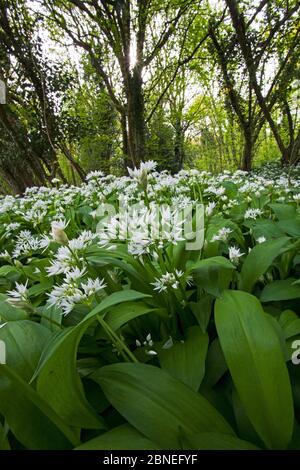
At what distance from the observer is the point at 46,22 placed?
765cm

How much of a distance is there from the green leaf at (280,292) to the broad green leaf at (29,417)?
2.51 feet

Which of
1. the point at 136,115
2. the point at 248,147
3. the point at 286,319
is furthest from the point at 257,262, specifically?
the point at 248,147

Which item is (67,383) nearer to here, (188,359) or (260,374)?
(188,359)

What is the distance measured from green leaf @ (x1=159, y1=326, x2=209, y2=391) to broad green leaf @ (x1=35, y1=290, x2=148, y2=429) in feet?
0.77

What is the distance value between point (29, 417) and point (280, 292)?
2.88ft

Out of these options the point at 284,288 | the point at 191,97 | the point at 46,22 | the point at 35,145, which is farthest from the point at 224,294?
the point at 191,97

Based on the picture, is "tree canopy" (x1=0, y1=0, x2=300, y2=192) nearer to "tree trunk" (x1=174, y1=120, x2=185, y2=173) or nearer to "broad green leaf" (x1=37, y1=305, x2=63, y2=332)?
"tree trunk" (x1=174, y1=120, x2=185, y2=173)

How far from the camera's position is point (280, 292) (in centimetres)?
111

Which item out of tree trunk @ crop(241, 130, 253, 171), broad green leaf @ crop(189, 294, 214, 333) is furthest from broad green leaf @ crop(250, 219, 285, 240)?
tree trunk @ crop(241, 130, 253, 171)

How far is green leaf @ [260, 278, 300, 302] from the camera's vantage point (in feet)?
3.54

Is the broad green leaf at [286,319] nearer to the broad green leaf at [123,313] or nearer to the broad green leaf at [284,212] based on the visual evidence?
the broad green leaf at [123,313]

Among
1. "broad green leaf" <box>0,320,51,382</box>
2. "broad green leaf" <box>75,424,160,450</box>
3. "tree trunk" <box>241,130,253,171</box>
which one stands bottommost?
"broad green leaf" <box>75,424,160,450</box>

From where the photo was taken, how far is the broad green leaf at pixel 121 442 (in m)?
0.66

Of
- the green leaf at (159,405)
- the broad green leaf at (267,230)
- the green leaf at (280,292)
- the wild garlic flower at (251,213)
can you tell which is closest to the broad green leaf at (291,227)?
the broad green leaf at (267,230)
